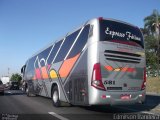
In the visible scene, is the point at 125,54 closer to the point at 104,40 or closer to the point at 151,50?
the point at 104,40

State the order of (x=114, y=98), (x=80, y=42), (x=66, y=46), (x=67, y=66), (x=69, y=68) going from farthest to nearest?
(x=66, y=46) → (x=67, y=66) → (x=69, y=68) → (x=80, y=42) → (x=114, y=98)

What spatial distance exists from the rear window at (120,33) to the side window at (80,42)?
0.73m

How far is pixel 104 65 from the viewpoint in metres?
12.5

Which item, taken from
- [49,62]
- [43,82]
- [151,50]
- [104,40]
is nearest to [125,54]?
[104,40]

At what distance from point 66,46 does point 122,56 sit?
137 inches

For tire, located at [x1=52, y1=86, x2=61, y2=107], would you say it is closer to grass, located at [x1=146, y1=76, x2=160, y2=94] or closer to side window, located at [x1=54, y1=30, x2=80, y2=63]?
side window, located at [x1=54, y1=30, x2=80, y2=63]

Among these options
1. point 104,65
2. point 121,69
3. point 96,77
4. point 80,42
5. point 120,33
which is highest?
point 120,33

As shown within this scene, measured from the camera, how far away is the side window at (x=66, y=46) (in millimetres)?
14820

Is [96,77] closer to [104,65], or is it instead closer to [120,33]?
[104,65]

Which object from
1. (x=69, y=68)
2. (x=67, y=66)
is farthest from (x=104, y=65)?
(x=67, y=66)

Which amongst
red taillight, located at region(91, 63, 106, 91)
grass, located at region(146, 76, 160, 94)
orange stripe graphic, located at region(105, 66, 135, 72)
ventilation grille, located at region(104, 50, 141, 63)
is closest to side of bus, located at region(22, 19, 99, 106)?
red taillight, located at region(91, 63, 106, 91)

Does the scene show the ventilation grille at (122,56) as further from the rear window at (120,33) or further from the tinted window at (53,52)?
the tinted window at (53,52)

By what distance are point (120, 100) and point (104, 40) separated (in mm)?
2383

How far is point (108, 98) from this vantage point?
40.9ft
